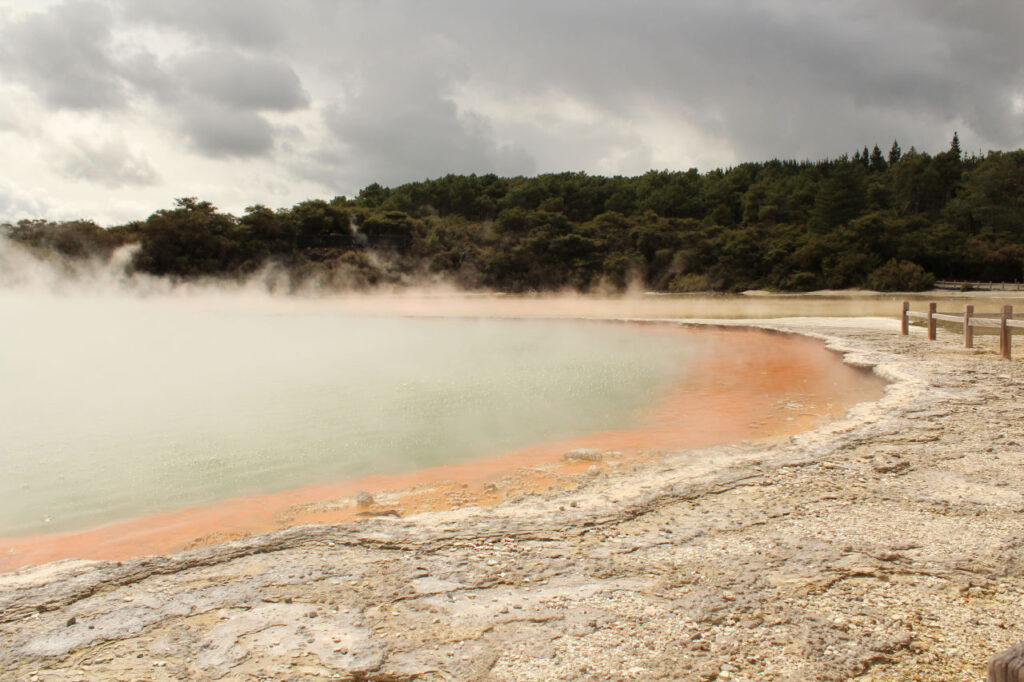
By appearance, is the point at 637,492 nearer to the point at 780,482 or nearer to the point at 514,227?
the point at 780,482

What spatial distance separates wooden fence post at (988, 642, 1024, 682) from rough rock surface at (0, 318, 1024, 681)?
100 cm

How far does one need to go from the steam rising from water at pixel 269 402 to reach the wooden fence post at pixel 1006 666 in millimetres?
4297

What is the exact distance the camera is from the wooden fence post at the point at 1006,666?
1.08 metres

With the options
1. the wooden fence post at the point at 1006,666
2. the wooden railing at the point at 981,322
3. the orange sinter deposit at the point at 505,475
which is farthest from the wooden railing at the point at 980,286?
the wooden fence post at the point at 1006,666

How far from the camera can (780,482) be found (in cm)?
382

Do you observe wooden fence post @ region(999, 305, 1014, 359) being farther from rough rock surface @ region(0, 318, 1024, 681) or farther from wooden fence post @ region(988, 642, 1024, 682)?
wooden fence post @ region(988, 642, 1024, 682)

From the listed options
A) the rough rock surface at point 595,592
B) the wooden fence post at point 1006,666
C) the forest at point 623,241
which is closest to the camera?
the wooden fence post at point 1006,666

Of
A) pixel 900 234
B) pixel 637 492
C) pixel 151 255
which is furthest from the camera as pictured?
pixel 900 234

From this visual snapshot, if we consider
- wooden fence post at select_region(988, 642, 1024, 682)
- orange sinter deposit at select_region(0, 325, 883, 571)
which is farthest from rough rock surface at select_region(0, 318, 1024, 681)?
wooden fence post at select_region(988, 642, 1024, 682)

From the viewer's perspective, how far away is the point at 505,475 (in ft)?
15.5

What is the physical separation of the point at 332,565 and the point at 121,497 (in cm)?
240

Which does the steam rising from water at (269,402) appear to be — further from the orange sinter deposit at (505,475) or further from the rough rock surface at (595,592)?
the rough rock surface at (595,592)

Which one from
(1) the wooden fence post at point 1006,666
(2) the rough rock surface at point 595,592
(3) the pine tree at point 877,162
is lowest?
(2) the rough rock surface at point 595,592

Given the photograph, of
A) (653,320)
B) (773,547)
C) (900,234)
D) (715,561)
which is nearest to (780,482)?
(773,547)
